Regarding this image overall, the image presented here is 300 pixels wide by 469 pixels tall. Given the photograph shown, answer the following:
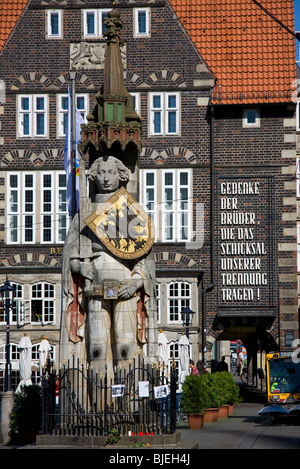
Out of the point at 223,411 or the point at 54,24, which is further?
the point at 54,24

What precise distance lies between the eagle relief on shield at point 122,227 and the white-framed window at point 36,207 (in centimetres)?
1588

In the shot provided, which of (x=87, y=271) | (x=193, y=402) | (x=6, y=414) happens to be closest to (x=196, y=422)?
(x=193, y=402)

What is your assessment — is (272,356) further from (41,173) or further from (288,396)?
(41,173)

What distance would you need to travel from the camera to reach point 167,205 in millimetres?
33562

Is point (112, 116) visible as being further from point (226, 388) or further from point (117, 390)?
point (226, 388)

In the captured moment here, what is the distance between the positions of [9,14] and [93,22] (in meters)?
3.39

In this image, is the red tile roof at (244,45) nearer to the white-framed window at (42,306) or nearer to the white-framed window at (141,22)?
the white-framed window at (141,22)

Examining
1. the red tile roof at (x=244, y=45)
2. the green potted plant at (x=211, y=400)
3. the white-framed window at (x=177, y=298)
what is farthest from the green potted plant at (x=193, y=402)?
the red tile roof at (x=244, y=45)

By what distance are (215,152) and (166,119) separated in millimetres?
2072

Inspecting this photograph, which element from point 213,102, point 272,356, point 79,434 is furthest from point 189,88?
point 79,434

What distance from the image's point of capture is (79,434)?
16.5 meters

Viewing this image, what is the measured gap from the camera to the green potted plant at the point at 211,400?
2353 cm

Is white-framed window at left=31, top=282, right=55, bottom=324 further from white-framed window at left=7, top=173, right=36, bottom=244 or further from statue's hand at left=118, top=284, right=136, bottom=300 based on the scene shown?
statue's hand at left=118, top=284, right=136, bottom=300
